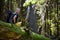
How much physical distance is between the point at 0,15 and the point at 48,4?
1.49m

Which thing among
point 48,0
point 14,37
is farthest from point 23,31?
point 48,0

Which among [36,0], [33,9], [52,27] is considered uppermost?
[36,0]

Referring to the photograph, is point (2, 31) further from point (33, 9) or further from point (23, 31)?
point (33, 9)

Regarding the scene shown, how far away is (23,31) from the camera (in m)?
1.76

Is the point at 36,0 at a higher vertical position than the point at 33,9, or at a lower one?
higher

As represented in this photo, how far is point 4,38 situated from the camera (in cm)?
158

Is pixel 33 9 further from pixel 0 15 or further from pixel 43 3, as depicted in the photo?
pixel 0 15

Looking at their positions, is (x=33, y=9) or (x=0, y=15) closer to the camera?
(x=0, y=15)

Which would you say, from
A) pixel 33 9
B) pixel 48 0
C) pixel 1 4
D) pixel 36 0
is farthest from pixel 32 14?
pixel 1 4

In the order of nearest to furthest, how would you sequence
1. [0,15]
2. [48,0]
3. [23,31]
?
[23,31], [0,15], [48,0]

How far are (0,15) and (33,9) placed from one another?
93.4 inches

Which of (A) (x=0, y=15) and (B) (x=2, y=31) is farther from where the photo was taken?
(A) (x=0, y=15)

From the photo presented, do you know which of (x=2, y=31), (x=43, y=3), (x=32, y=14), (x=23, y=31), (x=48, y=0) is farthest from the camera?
(x=32, y=14)

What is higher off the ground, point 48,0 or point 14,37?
point 48,0
